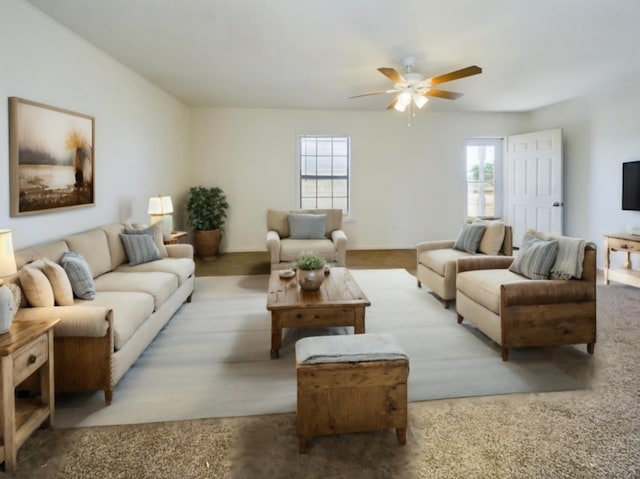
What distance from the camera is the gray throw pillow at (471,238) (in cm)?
448

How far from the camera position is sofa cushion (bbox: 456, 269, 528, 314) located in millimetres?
3041

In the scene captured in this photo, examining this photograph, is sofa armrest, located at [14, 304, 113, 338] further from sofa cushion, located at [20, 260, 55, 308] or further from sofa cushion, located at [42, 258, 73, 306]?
sofa cushion, located at [42, 258, 73, 306]

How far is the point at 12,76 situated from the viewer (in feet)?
9.62

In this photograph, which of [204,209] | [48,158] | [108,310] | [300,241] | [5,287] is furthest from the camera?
[204,209]

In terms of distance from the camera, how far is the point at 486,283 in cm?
322

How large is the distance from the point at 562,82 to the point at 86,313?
6.01 metres

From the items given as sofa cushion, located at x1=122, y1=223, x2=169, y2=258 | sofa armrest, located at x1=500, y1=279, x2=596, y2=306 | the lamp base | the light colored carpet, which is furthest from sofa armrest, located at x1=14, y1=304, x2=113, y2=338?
sofa armrest, located at x1=500, y1=279, x2=596, y2=306

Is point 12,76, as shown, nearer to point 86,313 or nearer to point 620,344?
point 86,313

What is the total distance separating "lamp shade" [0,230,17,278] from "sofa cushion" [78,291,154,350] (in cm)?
59

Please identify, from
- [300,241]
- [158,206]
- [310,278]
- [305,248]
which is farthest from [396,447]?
[158,206]

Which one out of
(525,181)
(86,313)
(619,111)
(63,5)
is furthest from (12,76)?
(525,181)

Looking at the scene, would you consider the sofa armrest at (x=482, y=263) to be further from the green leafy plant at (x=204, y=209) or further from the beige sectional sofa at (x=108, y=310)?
the green leafy plant at (x=204, y=209)

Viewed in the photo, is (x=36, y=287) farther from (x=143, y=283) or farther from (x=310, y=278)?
(x=310, y=278)

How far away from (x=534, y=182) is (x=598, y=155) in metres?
1.16
